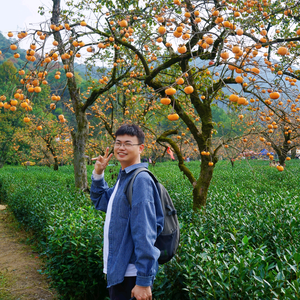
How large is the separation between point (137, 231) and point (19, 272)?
3799 mm

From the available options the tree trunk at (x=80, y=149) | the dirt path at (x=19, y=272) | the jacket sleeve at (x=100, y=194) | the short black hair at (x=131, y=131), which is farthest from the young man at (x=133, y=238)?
the tree trunk at (x=80, y=149)

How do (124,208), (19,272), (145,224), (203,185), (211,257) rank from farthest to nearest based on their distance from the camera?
(203,185) < (19,272) < (211,257) < (124,208) < (145,224)

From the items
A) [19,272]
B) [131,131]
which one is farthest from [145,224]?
[19,272]

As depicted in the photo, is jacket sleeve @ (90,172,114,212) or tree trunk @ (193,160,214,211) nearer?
jacket sleeve @ (90,172,114,212)

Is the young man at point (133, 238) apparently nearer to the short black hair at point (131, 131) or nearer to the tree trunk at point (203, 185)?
the short black hair at point (131, 131)

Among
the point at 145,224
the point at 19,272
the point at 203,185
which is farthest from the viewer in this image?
the point at 203,185

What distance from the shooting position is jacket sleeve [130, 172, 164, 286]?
144cm

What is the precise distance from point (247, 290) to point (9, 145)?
2567 cm

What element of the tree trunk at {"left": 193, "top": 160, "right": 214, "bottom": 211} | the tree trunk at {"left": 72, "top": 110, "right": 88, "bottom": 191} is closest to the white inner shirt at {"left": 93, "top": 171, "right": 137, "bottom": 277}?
the tree trunk at {"left": 193, "top": 160, "right": 214, "bottom": 211}

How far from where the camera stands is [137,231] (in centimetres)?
149

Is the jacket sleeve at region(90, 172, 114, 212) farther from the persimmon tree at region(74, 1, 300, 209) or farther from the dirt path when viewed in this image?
the dirt path

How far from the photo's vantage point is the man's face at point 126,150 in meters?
1.82

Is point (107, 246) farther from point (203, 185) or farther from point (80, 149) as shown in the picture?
point (80, 149)

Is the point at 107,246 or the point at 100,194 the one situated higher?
the point at 100,194
